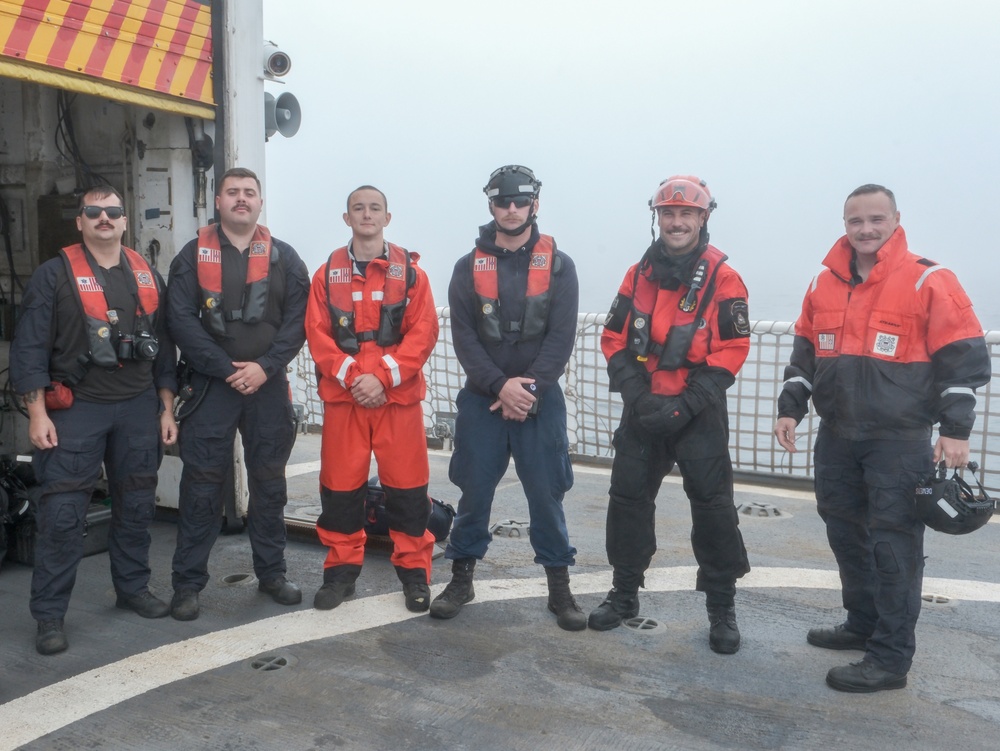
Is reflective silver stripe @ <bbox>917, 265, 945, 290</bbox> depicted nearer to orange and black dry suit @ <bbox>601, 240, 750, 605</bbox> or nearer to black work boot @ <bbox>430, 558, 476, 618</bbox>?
orange and black dry suit @ <bbox>601, 240, 750, 605</bbox>

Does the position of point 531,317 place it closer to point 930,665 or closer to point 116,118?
point 930,665

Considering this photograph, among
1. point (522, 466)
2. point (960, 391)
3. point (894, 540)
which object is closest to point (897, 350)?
point (960, 391)

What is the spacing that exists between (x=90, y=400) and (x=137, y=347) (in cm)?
30

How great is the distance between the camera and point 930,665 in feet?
11.9

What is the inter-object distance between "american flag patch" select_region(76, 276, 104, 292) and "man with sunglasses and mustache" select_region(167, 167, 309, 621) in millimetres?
331

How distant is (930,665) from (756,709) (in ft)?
2.93

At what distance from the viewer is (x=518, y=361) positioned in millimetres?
4090

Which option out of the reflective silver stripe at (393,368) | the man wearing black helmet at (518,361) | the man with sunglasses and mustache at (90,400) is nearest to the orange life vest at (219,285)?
the man with sunglasses and mustache at (90,400)

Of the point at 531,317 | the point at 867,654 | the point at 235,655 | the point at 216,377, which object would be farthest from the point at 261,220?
the point at 867,654

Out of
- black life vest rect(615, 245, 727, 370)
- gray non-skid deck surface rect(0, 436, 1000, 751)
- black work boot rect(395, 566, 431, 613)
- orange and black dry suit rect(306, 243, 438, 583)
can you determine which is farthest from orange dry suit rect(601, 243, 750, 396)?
black work boot rect(395, 566, 431, 613)

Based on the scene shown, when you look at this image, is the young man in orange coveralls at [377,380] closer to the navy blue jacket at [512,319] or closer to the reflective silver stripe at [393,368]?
the reflective silver stripe at [393,368]

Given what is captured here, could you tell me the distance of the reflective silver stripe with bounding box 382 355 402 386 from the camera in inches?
160

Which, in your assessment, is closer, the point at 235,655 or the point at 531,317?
the point at 235,655

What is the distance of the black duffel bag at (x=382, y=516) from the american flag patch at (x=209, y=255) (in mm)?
1553
